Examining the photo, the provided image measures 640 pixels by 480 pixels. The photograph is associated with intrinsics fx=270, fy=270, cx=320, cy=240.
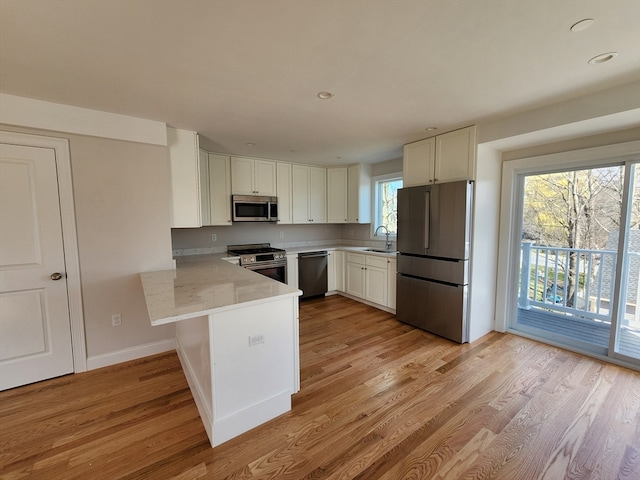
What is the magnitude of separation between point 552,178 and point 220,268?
374cm

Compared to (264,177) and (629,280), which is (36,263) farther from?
(629,280)

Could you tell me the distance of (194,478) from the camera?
1.46 m

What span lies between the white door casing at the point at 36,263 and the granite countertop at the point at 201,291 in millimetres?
675

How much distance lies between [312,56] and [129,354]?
308 cm

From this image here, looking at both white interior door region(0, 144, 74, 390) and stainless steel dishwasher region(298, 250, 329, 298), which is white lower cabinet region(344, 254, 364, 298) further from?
white interior door region(0, 144, 74, 390)

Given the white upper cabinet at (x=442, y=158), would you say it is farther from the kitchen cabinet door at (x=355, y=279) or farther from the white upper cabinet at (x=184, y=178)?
the white upper cabinet at (x=184, y=178)

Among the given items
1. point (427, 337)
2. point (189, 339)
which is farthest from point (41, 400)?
point (427, 337)

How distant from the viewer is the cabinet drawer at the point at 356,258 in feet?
14.1

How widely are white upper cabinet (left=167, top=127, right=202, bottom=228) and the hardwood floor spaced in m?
1.48

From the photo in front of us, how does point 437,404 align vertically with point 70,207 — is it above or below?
below

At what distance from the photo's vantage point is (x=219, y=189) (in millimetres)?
3859

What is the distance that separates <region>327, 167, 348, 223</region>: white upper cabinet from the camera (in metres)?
4.90

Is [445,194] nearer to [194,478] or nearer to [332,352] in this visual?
[332,352]

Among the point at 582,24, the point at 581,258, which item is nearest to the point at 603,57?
the point at 582,24
